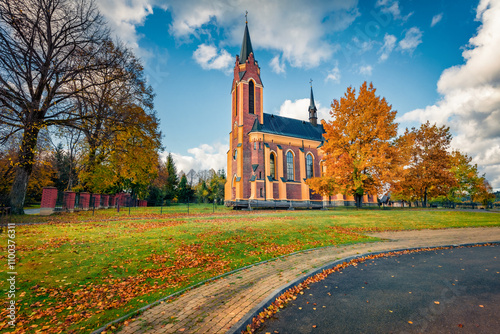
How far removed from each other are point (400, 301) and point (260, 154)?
30.2 m

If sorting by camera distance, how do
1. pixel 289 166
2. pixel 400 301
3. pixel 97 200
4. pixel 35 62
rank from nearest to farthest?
pixel 400 301 → pixel 35 62 → pixel 97 200 → pixel 289 166

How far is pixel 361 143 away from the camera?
21297 millimetres

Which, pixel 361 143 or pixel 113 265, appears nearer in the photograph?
pixel 113 265

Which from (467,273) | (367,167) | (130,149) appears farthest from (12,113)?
(367,167)

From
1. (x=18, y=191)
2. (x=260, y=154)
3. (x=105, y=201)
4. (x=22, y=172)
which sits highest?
(x=260, y=154)

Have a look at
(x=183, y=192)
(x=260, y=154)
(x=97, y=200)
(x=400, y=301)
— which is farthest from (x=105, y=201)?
(x=183, y=192)

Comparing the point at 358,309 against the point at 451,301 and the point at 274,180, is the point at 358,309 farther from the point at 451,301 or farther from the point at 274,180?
the point at 274,180

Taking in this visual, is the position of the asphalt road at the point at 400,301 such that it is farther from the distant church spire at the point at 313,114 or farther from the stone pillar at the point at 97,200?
the distant church spire at the point at 313,114

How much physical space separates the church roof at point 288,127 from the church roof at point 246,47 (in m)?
9.89

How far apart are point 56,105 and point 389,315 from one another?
19.3 metres

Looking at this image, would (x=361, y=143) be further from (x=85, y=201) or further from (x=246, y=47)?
(x=246, y=47)

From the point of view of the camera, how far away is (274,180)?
34.8 m

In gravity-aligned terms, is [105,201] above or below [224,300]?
above

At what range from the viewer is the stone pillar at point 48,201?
1540cm
